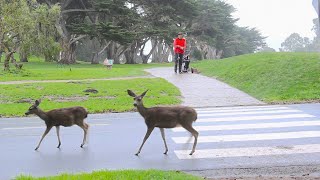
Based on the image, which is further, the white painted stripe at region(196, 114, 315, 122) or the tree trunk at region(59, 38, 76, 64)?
the tree trunk at region(59, 38, 76, 64)

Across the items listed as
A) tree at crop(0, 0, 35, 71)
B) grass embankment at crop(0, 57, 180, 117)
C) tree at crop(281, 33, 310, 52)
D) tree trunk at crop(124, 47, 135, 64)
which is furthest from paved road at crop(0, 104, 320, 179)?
tree at crop(281, 33, 310, 52)

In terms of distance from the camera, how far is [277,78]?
20484 millimetres

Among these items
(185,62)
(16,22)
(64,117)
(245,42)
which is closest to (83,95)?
(64,117)

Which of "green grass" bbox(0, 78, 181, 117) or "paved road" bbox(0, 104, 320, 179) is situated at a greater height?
"paved road" bbox(0, 104, 320, 179)

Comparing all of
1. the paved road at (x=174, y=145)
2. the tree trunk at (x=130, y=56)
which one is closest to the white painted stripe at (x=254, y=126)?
the paved road at (x=174, y=145)

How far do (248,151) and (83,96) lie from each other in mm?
10850

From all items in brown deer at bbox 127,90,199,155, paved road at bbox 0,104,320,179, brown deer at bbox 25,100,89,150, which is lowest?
paved road at bbox 0,104,320,179

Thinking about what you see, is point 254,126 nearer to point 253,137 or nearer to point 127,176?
point 253,137

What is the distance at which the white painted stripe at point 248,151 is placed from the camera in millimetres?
8156

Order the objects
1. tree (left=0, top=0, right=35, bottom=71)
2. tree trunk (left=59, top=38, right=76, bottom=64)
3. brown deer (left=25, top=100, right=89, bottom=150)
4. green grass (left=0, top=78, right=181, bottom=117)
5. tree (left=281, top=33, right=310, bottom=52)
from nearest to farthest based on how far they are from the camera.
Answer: brown deer (left=25, top=100, right=89, bottom=150) → green grass (left=0, top=78, right=181, bottom=117) → tree (left=0, top=0, right=35, bottom=71) → tree trunk (left=59, top=38, right=76, bottom=64) → tree (left=281, top=33, right=310, bottom=52)

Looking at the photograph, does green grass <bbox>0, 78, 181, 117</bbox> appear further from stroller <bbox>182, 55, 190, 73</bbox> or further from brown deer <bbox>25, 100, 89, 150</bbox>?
stroller <bbox>182, 55, 190, 73</bbox>

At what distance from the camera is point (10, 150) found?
360 inches

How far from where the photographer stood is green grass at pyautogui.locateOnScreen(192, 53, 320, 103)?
17078mm

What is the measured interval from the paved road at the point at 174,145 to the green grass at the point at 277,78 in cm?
415
